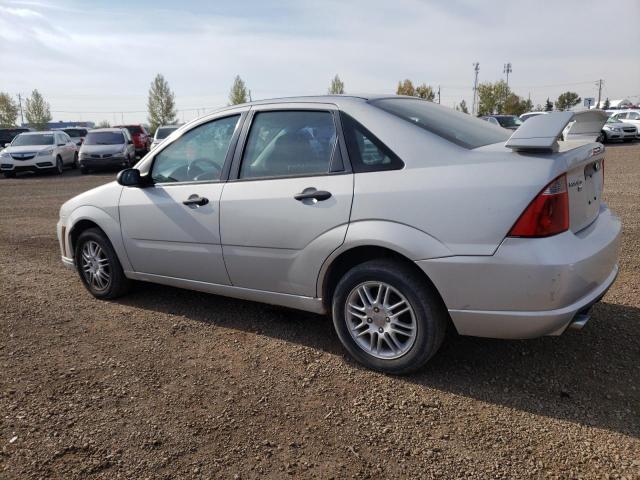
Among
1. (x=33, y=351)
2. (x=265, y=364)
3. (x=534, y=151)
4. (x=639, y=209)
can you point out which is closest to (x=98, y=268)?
(x=33, y=351)

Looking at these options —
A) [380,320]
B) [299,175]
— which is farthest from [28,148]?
[380,320]

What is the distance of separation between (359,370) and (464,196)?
134cm

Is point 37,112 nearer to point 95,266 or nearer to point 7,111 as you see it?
point 7,111

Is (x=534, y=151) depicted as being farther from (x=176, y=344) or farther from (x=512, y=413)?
(x=176, y=344)

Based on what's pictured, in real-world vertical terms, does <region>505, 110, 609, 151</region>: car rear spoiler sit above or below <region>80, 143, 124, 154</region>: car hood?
below

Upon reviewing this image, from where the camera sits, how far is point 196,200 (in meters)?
3.93

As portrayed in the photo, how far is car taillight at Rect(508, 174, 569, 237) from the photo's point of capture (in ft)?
8.78

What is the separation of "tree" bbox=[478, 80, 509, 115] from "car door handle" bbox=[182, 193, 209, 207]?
253 ft

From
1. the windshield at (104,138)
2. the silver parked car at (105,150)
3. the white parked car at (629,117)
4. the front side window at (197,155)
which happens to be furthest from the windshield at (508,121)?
the front side window at (197,155)

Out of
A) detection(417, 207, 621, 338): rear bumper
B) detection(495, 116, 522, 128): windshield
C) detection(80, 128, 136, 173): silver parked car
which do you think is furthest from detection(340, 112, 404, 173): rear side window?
detection(495, 116, 522, 128): windshield

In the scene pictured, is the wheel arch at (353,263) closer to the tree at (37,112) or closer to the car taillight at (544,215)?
the car taillight at (544,215)

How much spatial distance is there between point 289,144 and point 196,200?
33.4 inches

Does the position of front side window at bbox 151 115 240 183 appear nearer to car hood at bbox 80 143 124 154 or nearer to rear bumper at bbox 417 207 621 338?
rear bumper at bbox 417 207 621 338

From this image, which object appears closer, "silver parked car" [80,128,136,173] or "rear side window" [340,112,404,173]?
"rear side window" [340,112,404,173]
